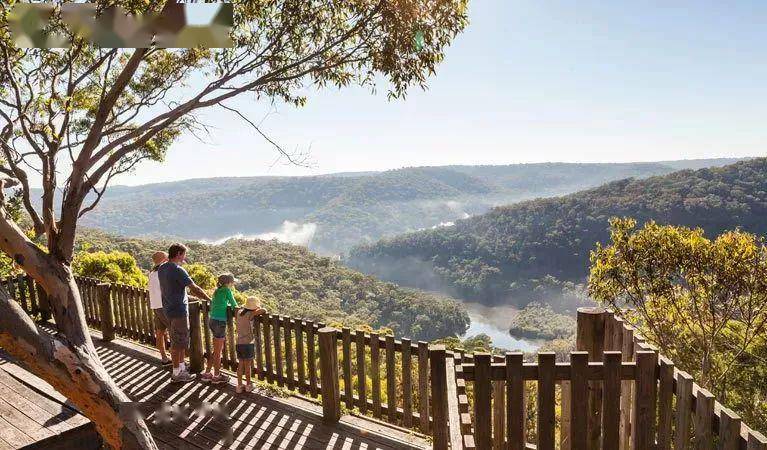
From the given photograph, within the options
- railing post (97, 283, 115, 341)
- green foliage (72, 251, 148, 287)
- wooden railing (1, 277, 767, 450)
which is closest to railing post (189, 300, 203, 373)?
wooden railing (1, 277, 767, 450)

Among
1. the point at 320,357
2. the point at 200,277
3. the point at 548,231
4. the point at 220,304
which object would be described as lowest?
the point at 548,231

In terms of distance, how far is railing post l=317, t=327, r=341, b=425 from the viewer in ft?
17.4

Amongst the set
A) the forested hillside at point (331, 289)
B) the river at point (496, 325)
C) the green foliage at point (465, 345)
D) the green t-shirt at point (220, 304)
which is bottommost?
the river at point (496, 325)

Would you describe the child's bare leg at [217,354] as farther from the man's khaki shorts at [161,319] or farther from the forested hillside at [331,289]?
the forested hillside at [331,289]

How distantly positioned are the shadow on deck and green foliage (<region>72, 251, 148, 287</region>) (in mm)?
9054

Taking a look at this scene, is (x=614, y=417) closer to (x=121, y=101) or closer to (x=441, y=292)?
(x=121, y=101)

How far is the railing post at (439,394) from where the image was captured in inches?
159

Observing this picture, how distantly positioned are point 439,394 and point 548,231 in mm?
116981

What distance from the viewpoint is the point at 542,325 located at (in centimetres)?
9712

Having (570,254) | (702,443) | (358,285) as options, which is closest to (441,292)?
(570,254)

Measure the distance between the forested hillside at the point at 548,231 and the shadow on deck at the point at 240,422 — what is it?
64295 mm

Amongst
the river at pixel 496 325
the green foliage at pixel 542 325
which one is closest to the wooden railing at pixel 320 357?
the green foliage at pixel 542 325

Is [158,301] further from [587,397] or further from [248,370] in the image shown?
[587,397]

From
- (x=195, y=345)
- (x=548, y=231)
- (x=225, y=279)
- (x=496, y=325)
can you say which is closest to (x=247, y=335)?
(x=225, y=279)
